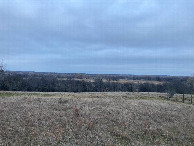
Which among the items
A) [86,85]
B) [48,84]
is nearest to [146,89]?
[86,85]

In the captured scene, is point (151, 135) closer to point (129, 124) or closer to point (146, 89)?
point (129, 124)

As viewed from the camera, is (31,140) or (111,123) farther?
(111,123)

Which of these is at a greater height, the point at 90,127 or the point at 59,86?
the point at 90,127

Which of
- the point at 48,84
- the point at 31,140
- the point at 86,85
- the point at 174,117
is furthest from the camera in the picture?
the point at 86,85

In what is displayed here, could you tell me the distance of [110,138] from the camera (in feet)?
49.8

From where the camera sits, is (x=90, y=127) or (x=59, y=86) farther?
(x=59, y=86)

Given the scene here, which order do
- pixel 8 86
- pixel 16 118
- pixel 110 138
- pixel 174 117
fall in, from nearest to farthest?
1. pixel 110 138
2. pixel 16 118
3. pixel 174 117
4. pixel 8 86

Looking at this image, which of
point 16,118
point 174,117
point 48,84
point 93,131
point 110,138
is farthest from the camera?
point 48,84

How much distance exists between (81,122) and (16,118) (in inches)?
210

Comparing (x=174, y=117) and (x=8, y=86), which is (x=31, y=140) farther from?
(x=8, y=86)

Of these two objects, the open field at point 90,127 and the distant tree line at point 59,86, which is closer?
the open field at point 90,127

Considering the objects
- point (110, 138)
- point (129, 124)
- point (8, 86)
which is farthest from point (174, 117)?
point (8, 86)

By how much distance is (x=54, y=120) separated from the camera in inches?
712

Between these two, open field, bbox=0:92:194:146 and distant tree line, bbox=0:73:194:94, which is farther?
distant tree line, bbox=0:73:194:94
